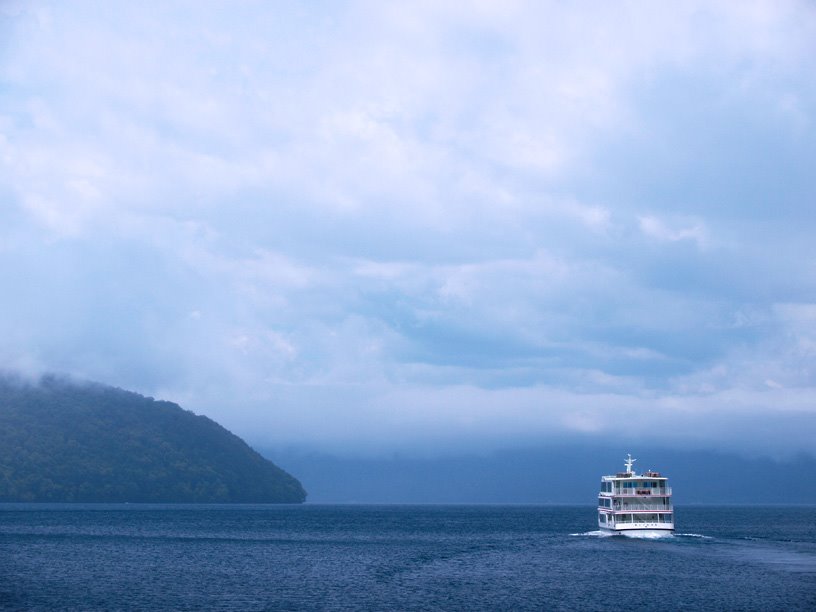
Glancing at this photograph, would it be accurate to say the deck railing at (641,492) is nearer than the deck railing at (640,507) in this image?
Yes

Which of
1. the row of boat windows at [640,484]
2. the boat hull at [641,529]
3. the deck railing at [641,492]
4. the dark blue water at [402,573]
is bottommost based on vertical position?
the dark blue water at [402,573]

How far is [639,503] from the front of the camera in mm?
154125

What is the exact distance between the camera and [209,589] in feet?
284

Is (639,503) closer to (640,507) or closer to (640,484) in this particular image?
(640,507)

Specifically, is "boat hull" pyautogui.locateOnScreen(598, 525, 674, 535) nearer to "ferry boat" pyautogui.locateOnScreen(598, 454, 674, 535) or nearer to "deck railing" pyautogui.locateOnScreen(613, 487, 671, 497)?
"ferry boat" pyautogui.locateOnScreen(598, 454, 674, 535)

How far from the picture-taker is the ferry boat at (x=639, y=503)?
150 metres

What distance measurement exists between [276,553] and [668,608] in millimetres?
67653

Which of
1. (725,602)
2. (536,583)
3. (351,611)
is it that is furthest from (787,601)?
(351,611)

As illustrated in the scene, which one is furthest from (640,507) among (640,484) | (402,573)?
(402,573)

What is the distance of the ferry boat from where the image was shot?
493ft

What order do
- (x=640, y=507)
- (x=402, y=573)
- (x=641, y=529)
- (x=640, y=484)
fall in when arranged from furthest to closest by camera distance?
(x=640, y=507) < (x=641, y=529) < (x=640, y=484) < (x=402, y=573)

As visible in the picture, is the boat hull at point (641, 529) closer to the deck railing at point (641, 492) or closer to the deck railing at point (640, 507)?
the deck railing at point (640, 507)

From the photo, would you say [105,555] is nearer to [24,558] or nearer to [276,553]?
[24,558]

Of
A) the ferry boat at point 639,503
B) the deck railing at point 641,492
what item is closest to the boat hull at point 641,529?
the ferry boat at point 639,503
